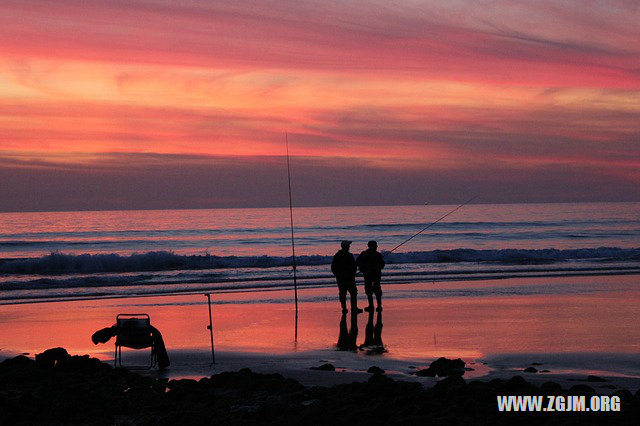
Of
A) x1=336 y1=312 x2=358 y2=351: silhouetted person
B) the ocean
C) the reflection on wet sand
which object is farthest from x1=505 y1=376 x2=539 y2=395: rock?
the ocean

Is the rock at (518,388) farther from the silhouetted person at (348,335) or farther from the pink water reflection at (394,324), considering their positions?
the silhouetted person at (348,335)

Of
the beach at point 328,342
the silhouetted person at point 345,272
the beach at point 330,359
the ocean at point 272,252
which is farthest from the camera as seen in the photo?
the ocean at point 272,252

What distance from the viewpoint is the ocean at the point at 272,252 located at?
2595cm

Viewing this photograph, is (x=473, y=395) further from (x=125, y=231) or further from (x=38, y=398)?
(x=125, y=231)

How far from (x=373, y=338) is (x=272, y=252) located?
109 feet

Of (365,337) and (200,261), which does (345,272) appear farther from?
(200,261)

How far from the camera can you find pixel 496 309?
16.2 metres

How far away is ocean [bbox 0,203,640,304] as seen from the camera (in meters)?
26.0

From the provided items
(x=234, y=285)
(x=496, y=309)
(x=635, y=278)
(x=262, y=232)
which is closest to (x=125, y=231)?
(x=262, y=232)

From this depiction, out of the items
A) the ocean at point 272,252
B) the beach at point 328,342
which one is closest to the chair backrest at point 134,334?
the beach at point 328,342

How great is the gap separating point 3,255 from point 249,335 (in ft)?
120

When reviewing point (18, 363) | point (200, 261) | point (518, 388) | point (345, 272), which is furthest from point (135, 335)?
point (200, 261)

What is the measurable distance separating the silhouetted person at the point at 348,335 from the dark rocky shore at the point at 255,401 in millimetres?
3259

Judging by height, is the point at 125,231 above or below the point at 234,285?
above
